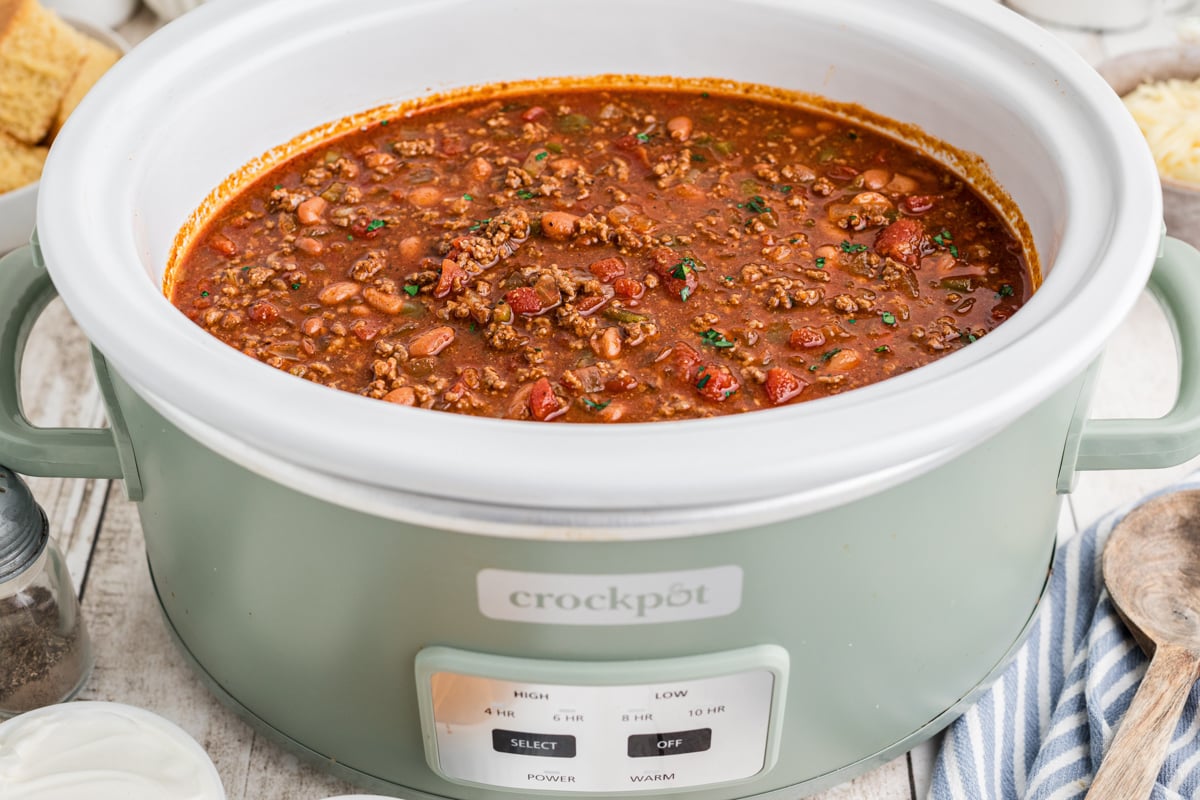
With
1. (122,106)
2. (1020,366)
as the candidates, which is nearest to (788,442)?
(1020,366)

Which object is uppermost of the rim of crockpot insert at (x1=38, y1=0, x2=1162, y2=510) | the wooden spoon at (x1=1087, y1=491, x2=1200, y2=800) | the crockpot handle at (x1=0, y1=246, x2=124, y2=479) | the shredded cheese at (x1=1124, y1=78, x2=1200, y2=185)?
the rim of crockpot insert at (x1=38, y1=0, x2=1162, y2=510)

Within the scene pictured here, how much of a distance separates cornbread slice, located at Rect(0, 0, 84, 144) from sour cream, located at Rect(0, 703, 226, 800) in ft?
7.20

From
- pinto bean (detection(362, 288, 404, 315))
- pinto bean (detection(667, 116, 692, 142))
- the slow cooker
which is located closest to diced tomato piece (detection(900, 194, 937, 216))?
the slow cooker

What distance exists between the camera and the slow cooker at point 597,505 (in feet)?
5.97

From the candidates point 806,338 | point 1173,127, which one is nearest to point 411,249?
point 806,338

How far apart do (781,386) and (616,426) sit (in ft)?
1.92

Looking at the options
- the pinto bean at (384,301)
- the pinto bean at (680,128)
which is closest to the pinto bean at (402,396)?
the pinto bean at (384,301)

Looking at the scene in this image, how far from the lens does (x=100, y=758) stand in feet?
7.36

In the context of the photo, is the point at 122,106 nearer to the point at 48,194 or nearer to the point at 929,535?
the point at 48,194

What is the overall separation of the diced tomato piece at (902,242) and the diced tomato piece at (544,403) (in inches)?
33.0

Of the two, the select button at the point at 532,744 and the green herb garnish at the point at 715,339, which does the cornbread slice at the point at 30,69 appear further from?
the select button at the point at 532,744

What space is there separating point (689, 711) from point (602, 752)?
17 cm

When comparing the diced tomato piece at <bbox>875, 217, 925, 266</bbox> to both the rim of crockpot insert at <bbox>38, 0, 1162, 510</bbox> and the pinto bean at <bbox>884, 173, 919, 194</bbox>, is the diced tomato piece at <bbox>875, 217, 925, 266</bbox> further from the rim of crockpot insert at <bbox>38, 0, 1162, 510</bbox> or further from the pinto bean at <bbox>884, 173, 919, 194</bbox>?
the rim of crockpot insert at <bbox>38, 0, 1162, 510</bbox>

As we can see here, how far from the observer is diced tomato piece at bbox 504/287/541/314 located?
2523 millimetres
